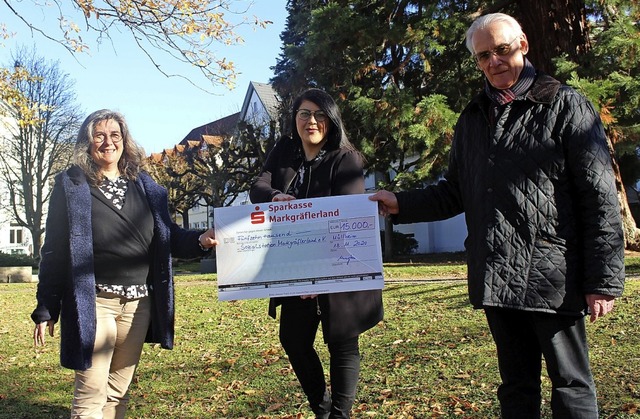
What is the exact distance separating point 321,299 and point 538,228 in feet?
4.51

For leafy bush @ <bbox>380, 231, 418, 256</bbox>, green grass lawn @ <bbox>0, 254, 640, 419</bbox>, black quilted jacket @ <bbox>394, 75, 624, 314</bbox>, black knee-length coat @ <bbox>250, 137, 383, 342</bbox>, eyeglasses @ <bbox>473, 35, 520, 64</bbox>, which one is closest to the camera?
black quilted jacket @ <bbox>394, 75, 624, 314</bbox>

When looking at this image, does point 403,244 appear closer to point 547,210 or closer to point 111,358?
point 111,358

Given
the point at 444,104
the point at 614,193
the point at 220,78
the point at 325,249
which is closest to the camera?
the point at 614,193

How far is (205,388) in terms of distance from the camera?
18.4 feet

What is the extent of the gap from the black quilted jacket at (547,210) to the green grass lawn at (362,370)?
186 centimetres

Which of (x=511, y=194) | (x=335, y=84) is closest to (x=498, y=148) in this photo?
(x=511, y=194)

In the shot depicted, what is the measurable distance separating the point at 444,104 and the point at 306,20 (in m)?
5.54

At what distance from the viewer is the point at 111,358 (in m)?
3.50

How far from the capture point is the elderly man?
2748 millimetres

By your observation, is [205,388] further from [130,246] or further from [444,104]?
[444,104]

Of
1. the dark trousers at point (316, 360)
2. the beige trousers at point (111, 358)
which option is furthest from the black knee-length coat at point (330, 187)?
the beige trousers at point (111, 358)

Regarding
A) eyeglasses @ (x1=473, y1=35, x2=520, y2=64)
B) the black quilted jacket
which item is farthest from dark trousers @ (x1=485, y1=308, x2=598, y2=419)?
eyeglasses @ (x1=473, y1=35, x2=520, y2=64)

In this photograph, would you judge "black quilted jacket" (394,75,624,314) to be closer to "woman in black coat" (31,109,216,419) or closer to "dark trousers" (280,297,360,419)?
"dark trousers" (280,297,360,419)

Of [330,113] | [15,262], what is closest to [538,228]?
[330,113]
